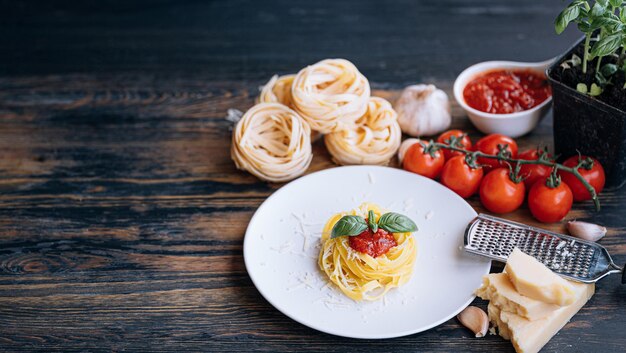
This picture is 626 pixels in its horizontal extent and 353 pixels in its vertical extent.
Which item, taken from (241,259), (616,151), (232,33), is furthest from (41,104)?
(616,151)

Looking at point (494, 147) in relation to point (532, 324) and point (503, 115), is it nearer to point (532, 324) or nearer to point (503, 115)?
point (503, 115)

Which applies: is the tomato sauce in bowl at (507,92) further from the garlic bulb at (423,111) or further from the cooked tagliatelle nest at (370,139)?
the cooked tagliatelle nest at (370,139)

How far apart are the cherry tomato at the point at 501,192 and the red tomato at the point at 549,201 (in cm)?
6

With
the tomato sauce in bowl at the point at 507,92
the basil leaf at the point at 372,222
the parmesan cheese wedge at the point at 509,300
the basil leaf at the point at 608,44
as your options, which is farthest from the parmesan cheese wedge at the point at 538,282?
the tomato sauce in bowl at the point at 507,92

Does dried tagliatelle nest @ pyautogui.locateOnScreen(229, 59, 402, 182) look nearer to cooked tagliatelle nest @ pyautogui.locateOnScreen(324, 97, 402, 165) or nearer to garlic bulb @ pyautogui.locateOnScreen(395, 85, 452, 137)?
cooked tagliatelle nest @ pyautogui.locateOnScreen(324, 97, 402, 165)

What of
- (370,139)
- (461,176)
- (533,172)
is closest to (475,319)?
(461,176)

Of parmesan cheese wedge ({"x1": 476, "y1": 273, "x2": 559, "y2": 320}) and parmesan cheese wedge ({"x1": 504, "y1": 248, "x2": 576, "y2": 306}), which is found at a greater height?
parmesan cheese wedge ({"x1": 504, "y1": 248, "x2": 576, "y2": 306})

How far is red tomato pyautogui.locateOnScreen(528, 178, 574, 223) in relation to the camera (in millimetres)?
2824

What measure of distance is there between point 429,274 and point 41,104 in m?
2.32

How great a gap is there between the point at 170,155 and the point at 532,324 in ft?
6.12

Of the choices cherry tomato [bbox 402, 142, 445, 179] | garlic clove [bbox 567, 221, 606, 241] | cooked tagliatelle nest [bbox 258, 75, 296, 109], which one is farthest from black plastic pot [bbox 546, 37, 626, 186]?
cooked tagliatelle nest [bbox 258, 75, 296, 109]

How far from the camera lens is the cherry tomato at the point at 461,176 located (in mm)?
2971

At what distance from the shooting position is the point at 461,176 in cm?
297

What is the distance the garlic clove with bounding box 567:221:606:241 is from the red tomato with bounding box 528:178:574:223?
7cm
